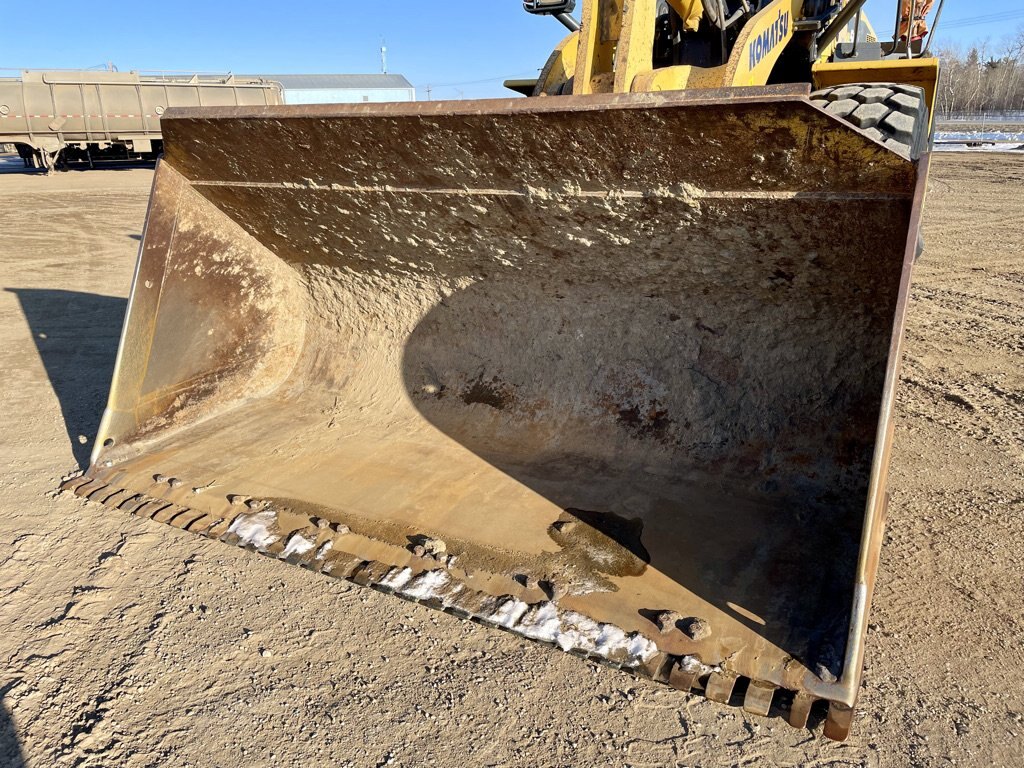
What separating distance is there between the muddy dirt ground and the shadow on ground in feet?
1.36

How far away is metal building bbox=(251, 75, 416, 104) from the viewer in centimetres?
4845

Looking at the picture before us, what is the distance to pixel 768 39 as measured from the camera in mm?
3078

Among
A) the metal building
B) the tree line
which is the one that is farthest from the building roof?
the tree line

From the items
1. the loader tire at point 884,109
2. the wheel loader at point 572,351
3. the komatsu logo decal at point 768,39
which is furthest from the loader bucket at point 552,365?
the loader tire at point 884,109

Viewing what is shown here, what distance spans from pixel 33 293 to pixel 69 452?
3.62 m

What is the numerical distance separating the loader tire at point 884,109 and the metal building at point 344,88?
47706 millimetres

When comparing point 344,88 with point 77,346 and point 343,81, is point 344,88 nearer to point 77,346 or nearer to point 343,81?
point 343,81

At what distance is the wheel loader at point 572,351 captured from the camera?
1811 millimetres

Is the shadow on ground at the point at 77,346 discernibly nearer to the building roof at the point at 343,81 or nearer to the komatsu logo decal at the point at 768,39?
the komatsu logo decal at the point at 768,39

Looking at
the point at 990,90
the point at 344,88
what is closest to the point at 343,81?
the point at 344,88

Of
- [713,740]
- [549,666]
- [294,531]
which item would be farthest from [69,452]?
[713,740]

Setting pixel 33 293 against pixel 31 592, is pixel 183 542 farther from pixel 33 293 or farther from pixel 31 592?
pixel 33 293

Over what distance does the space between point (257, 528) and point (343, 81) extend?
2257 inches

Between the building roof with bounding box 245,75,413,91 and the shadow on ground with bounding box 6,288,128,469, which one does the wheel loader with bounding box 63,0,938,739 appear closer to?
the shadow on ground with bounding box 6,288,128,469
